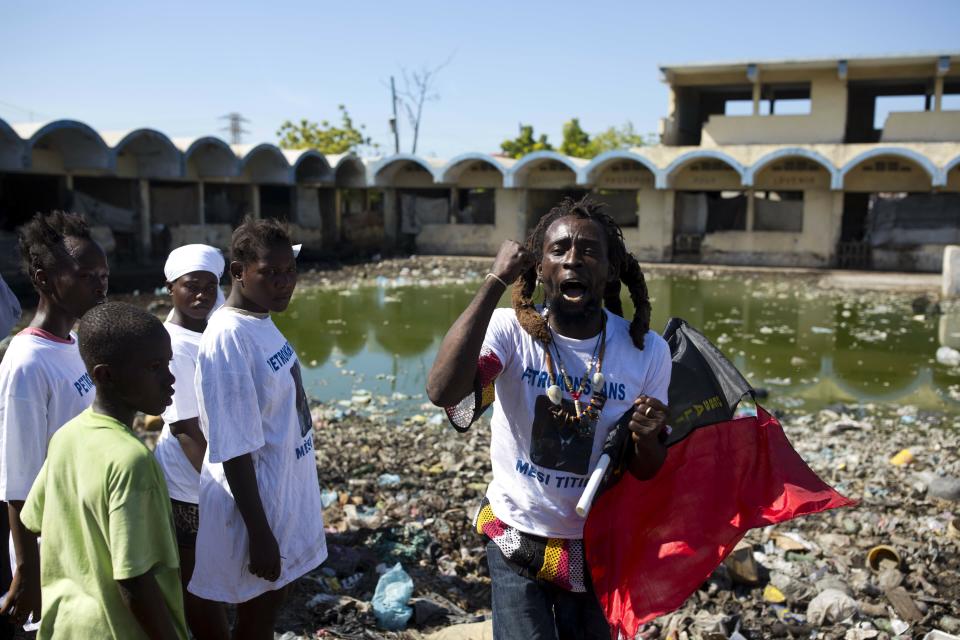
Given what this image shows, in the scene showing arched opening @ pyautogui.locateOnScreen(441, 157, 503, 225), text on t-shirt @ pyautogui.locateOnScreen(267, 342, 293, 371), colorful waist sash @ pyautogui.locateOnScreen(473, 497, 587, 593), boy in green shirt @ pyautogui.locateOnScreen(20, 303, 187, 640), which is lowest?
colorful waist sash @ pyautogui.locateOnScreen(473, 497, 587, 593)

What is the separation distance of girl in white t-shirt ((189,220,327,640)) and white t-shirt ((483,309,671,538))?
633 millimetres

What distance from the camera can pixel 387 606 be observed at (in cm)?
342

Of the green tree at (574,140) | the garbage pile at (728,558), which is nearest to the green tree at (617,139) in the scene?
the green tree at (574,140)

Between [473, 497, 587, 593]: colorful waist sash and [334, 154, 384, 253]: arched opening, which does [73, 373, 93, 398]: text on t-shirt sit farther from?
[334, 154, 384, 253]: arched opening

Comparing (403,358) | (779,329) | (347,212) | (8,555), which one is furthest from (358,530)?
(347,212)

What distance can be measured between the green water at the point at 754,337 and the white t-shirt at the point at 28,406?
549cm

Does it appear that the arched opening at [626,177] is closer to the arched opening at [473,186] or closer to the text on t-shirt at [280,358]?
the arched opening at [473,186]

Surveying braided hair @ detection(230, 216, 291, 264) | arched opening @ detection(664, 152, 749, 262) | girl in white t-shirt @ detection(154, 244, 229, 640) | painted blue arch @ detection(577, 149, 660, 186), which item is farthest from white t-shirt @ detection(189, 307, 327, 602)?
painted blue arch @ detection(577, 149, 660, 186)

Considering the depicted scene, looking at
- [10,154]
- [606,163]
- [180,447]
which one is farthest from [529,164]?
[180,447]

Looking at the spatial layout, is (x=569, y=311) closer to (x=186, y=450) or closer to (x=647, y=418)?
(x=647, y=418)

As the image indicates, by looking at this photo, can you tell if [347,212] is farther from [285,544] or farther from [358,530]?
[285,544]

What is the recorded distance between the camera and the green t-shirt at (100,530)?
1.83 meters

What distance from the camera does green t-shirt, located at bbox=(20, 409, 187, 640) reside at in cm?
183

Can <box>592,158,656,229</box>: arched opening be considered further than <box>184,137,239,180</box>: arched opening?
Yes
